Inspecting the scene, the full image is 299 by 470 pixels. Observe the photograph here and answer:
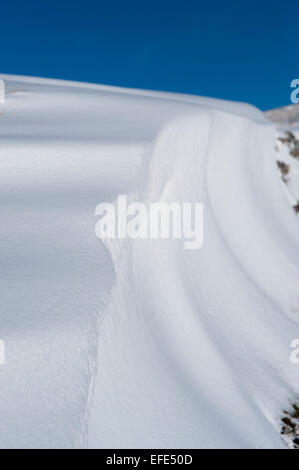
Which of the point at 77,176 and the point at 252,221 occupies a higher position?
the point at 252,221

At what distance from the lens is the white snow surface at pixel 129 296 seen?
4.70 ft

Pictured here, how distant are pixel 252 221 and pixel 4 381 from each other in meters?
5.05

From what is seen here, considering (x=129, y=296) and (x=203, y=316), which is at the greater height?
(x=203, y=316)

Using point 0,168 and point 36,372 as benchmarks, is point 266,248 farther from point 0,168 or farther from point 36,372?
point 36,372

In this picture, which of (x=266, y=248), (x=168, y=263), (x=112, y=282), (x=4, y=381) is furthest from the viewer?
(x=266, y=248)

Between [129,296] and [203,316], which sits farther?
[203,316]

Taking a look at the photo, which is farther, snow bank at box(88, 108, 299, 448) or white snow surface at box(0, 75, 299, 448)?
snow bank at box(88, 108, 299, 448)

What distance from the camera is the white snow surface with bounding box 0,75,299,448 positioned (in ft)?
4.70

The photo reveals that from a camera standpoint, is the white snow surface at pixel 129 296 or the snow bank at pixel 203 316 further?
the snow bank at pixel 203 316

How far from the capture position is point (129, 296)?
228 centimetres

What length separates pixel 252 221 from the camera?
19.2ft

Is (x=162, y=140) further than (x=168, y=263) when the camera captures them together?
Yes
